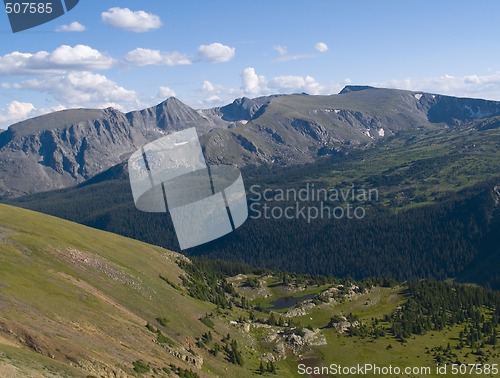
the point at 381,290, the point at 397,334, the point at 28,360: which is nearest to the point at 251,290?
the point at 381,290

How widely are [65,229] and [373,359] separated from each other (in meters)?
87.4

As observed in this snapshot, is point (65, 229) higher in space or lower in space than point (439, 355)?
higher

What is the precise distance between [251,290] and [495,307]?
78072 millimetres

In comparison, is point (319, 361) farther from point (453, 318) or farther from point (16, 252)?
point (16, 252)

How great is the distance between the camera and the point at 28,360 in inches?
1953

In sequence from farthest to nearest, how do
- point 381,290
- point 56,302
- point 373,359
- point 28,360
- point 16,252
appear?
point 381,290, point 373,359, point 16,252, point 56,302, point 28,360

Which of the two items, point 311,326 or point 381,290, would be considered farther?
point 381,290

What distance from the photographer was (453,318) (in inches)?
5079

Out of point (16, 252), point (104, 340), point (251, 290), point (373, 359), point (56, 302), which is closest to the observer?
point (104, 340)

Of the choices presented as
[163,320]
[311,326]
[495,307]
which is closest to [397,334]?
[311,326]

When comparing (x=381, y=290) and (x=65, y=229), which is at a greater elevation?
→ (x=65, y=229)

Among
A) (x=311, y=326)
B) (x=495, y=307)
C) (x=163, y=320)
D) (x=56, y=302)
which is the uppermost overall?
(x=56, y=302)

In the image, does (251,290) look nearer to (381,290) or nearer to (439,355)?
(381,290)

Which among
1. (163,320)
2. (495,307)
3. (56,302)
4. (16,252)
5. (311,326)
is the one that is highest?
(16,252)
